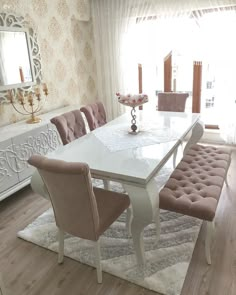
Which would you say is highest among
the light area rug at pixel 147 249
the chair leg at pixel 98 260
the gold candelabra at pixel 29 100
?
the gold candelabra at pixel 29 100

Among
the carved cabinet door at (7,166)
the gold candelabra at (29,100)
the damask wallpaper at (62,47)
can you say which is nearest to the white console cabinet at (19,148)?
the carved cabinet door at (7,166)

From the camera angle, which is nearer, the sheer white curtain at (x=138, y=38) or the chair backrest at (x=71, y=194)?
the chair backrest at (x=71, y=194)

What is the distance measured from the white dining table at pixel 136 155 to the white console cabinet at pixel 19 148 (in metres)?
0.73

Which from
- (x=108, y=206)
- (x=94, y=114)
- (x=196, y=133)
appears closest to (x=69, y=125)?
(x=94, y=114)

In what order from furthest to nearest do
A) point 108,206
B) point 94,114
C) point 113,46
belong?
point 113,46
point 94,114
point 108,206

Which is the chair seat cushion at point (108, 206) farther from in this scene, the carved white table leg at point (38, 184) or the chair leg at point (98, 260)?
the carved white table leg at point (38, 184)

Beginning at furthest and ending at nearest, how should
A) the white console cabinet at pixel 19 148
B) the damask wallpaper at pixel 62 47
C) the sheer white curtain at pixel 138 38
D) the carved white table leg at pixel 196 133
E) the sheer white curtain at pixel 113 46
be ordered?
the sheer white curtain at pixel 113 46
the sheer white curtain at pixel 138 38
the damask wallpaper at pixel 62 47
the carved white table leg at pixel 196 133
the white console cabinet at pixel 19 148

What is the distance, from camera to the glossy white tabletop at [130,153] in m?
1.64

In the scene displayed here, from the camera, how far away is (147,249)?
1965mm

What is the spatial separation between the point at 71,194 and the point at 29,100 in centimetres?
183

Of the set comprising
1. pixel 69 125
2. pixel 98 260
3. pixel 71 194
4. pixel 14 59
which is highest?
pixel 14 59

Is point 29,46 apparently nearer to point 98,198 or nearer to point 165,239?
point 98,198

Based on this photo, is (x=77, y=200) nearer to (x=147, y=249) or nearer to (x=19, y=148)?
(x=147, y=249)

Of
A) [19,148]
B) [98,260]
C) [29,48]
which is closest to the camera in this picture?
[98,260]
